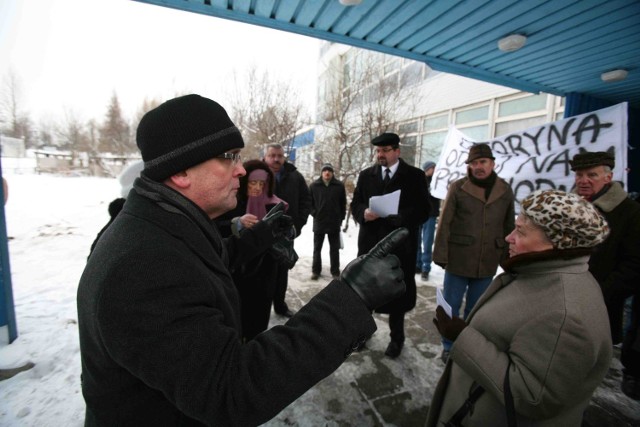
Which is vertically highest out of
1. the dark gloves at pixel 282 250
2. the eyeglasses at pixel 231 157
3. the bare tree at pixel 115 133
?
the bare tree at pixel 115 133

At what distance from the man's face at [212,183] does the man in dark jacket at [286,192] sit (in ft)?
9.03

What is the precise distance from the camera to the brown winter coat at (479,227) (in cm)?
289

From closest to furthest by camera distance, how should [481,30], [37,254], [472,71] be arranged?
1. [481,30]
2. [472,71]
3. [37,254]

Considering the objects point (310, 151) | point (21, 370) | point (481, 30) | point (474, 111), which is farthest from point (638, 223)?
point (310, 151)

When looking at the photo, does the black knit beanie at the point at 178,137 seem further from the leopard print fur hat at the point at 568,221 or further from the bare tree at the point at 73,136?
the bare tree at the point at 73,136

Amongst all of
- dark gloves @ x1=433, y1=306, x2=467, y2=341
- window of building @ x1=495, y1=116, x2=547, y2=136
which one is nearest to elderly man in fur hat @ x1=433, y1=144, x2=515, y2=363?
dark gloves @ x1=433, y1=306, x2=467, y2=341

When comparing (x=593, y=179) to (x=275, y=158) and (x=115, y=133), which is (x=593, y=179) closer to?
(x=275, y=158)

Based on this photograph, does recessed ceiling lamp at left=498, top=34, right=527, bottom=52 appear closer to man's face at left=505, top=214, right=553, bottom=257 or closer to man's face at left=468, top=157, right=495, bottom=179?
man's face at left=468, top=157, right=495, bottom=179

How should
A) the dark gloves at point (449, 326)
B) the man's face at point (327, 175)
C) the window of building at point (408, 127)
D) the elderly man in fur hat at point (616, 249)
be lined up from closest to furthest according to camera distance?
the dark gloves at point (449, 326)
the elderly man in fur hat at point (616, 249)
the man's face at point (327, 175)
the window of building at point (408, 127)

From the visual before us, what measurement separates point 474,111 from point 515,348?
1062 centimetres

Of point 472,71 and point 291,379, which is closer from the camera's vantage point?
point 291,379

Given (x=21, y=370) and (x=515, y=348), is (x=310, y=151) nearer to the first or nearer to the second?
(x=21, y=370)

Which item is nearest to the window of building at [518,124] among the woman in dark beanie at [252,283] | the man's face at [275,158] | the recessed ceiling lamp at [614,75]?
the recessed ceiling lamp at [614,75]

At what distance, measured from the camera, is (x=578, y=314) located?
117cm
